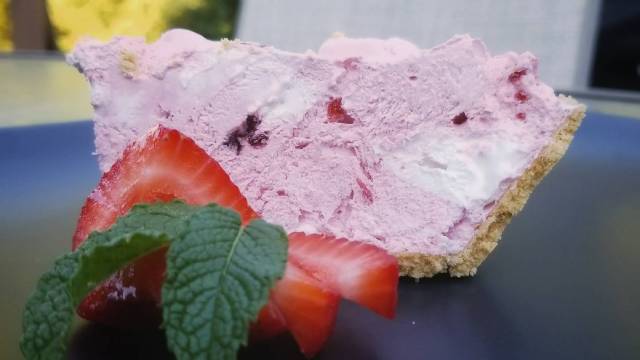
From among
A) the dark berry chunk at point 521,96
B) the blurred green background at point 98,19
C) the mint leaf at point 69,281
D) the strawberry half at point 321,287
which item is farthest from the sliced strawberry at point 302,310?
the blurred green background at point 98,19

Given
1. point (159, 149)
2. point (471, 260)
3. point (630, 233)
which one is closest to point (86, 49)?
point (159, 149)

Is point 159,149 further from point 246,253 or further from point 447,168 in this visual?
point 447,168

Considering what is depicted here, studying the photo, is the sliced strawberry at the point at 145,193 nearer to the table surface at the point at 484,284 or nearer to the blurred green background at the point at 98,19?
the table surface at the point at 484,284

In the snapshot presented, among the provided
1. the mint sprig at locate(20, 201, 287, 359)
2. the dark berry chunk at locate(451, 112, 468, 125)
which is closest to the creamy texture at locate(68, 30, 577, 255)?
the dark berry chunk at locate(451, 112, 468, 125)

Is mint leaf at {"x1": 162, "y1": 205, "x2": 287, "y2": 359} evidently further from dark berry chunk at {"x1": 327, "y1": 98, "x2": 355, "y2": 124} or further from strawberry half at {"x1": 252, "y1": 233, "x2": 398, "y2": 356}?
dark berry chunk at {"x1": 327, "y1": 98, "x2": 355, "y2": 124}

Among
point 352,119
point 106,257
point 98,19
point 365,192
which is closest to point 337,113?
point 352,119

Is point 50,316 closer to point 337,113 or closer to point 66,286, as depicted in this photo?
point 66,286
